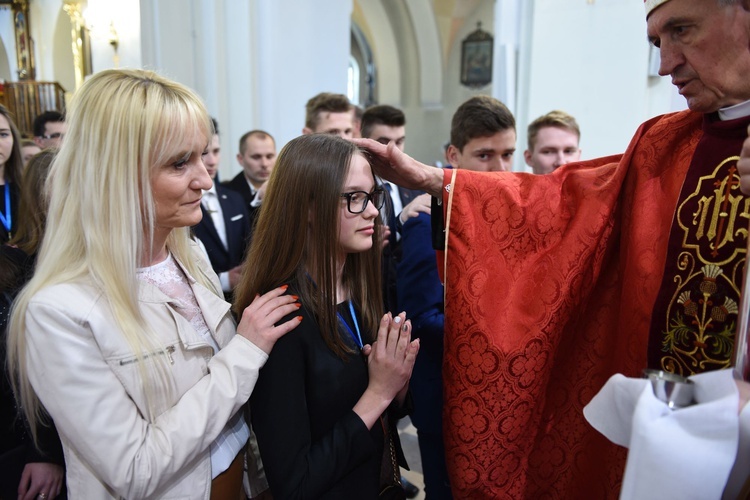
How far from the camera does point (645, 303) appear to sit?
A: 152 cm

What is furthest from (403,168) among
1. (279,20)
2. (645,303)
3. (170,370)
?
(279,20)

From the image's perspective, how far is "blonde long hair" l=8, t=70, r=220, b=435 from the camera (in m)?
1.20

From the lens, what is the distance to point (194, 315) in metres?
1.45

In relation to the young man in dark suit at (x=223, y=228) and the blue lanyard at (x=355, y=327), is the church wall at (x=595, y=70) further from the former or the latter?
the blue lanyard at (x=355, y=327)

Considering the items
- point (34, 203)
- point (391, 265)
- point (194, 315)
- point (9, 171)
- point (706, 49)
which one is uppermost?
point (706, 49)

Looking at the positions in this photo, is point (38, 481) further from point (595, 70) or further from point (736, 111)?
point (595, 70)

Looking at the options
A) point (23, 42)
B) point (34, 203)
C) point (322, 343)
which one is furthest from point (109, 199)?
point (23, 42)

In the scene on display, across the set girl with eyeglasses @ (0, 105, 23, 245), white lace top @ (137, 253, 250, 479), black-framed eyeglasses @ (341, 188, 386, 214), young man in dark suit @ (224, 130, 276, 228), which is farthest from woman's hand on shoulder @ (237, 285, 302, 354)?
young man in dark suit @ (224, 130, 276, 228)

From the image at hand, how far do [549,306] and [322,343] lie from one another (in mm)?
673

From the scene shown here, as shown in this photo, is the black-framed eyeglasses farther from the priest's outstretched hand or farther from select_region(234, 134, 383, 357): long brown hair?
the priest's outstretched hand

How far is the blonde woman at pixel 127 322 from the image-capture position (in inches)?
43.8

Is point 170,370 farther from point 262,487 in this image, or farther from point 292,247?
point 262,487

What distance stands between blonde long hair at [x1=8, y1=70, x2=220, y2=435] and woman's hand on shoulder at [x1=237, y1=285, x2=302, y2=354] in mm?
206

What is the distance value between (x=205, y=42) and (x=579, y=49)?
3.42 metres
